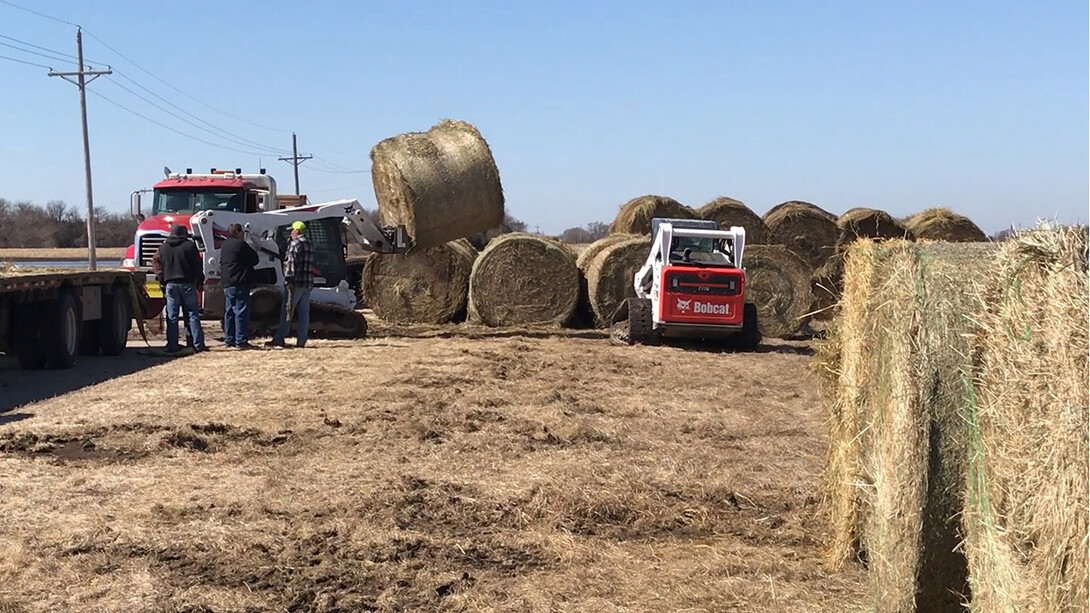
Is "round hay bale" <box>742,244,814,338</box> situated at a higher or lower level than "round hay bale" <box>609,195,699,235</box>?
lower

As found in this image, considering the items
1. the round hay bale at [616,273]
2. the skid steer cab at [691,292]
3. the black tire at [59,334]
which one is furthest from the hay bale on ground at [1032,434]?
the round hay bale at [616,273]

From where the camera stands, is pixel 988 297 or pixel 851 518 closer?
pixel 988 297

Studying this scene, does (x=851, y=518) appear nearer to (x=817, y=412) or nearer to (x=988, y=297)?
(x=988, y=297)

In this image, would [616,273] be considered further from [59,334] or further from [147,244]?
[59,334]

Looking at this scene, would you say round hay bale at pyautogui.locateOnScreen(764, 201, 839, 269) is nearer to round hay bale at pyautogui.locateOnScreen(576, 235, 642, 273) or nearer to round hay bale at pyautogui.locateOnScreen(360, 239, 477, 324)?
round hay bale at pyautogui.locateOnScreen(576, 235, 642, 273)

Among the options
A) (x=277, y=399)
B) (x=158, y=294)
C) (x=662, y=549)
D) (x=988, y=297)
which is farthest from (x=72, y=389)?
(x=988, y=297)

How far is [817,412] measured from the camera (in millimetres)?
10086

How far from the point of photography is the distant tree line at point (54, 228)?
186 ft

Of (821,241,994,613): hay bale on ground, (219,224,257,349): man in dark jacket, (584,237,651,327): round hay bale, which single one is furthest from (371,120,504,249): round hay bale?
(821,241,994,613): hay bale on ground

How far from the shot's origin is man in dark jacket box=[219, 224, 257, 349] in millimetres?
14539

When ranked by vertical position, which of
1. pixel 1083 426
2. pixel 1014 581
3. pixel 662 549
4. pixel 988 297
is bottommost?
pixel 662 549

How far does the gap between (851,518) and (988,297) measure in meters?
1.73

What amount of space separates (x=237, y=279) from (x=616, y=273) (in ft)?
19.3

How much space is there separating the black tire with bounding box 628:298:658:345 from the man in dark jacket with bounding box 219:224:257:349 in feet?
16.3
